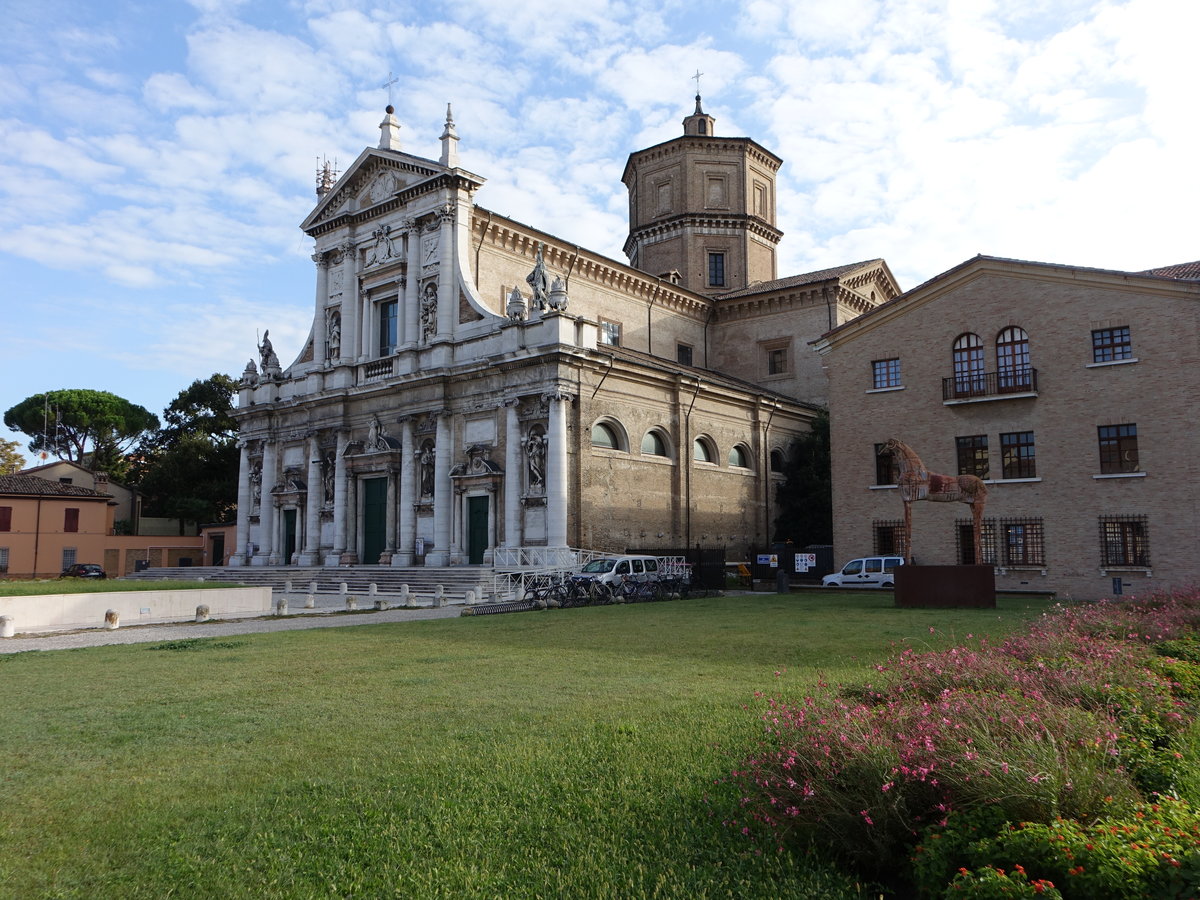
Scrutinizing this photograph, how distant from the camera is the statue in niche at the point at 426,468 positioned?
36531 mm

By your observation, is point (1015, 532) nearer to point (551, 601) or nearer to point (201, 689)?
point (551, 601)

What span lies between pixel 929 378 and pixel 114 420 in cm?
6396

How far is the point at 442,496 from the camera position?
35438 millimetres

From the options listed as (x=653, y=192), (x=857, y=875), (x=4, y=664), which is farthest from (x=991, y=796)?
(x=653, y=192)

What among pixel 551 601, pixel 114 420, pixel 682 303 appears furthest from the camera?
pixel 114 420

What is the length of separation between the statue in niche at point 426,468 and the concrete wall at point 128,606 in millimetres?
11145

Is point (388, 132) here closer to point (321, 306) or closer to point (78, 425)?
point (321, 306)

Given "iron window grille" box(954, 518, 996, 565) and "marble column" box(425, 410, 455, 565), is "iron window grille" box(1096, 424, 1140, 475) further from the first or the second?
"marble column" box(425, 410, 455, 565)

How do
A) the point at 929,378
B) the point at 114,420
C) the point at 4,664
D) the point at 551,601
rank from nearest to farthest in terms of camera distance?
the point at 4,664, the point at 551,601, the point at 929,378, the point at 114,420

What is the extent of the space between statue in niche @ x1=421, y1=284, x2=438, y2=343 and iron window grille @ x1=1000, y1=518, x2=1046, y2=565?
23155 mm

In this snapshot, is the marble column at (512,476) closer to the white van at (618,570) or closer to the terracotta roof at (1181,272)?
the white van at (618,570)

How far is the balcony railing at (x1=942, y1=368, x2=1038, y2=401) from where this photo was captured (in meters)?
28.2

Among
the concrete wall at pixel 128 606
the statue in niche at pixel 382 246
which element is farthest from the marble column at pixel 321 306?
the concrete wall at pixel 128 606

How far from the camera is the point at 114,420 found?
231 ft
